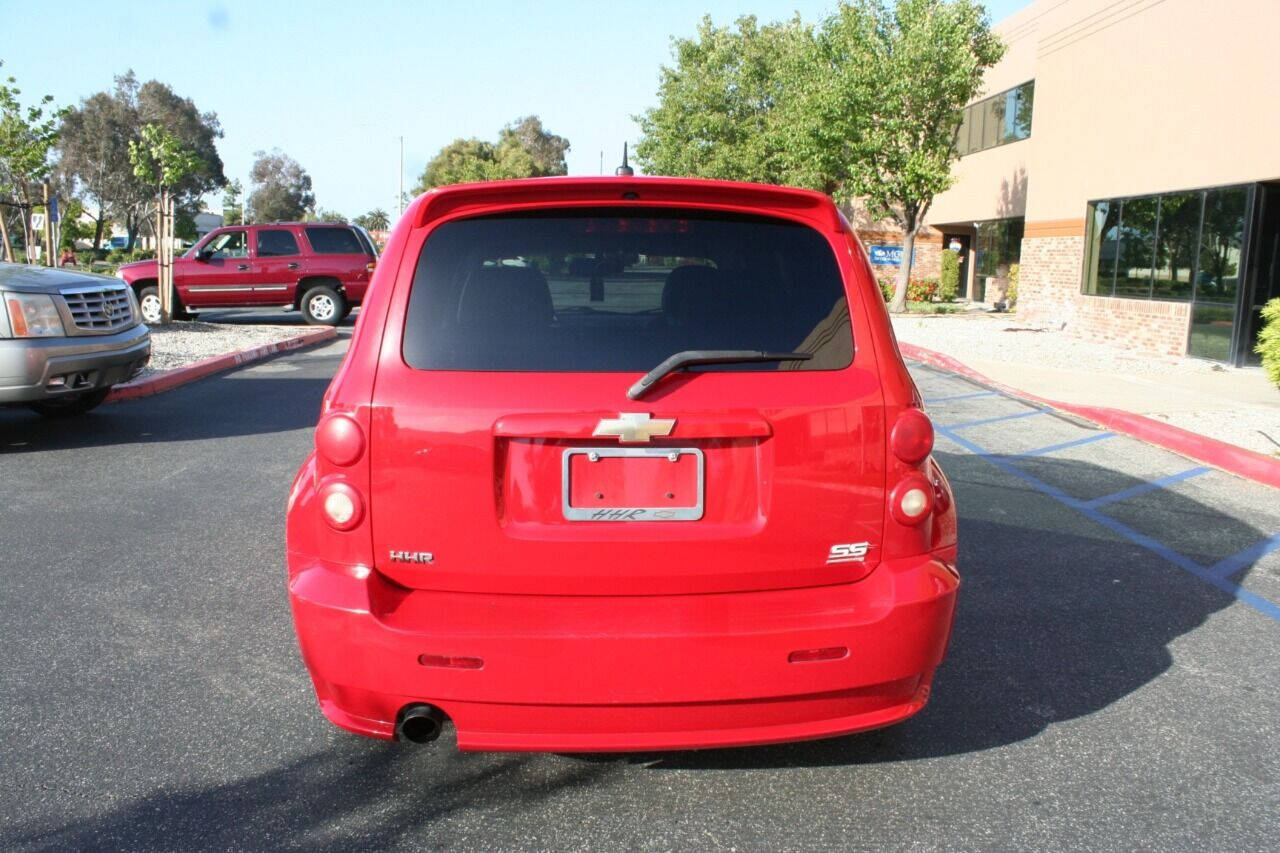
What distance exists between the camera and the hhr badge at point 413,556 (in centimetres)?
294

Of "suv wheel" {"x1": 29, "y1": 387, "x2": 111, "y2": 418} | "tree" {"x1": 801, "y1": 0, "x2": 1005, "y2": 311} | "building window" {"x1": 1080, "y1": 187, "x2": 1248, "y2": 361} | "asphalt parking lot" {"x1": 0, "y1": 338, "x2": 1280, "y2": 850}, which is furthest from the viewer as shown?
"tree" {"x1": 801, "y1": 0, "x2": 1005, "y2": 311}

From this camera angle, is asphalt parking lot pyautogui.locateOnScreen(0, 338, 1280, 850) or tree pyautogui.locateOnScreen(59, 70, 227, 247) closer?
asphalt parking lot pyautogui.locateOnScreen(0, 338, 1280, 850)

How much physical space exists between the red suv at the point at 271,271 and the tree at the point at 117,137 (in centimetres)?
4642

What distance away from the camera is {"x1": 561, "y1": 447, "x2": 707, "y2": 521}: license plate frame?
9.50ft

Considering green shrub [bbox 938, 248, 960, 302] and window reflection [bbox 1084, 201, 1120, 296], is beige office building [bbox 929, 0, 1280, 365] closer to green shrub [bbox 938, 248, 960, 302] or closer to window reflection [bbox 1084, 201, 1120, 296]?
window reflection [bbox 1084, 201, 1120, 296]

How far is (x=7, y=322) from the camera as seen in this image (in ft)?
25.9

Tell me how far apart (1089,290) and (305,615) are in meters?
20.3

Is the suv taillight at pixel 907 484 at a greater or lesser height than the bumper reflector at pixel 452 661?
greater

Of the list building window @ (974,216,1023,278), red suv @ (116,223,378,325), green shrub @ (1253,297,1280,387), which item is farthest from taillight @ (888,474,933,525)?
building window @ (974,216,1023,278)

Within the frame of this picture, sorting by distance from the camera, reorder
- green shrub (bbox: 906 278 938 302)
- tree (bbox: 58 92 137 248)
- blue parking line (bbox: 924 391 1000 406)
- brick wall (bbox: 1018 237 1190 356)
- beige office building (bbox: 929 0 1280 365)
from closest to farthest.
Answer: blue parking line (bbox: 924 391 1000 406) → beige office building (bbox: 929 0 1280 365) → brick wall (bbox: 1018 237 1190 356) → green shrub (bbox: 906 278 938 302) → tree (bbox: 58 92 137 248)

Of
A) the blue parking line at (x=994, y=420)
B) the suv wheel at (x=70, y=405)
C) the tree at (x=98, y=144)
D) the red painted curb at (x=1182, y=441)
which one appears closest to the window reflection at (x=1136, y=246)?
the red painted curb at (x=1182, y=441)

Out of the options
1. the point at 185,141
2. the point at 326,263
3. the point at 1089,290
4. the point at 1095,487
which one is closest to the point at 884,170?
the point at 1089,290

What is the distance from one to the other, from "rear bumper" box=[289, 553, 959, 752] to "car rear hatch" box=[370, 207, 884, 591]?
0.07 m

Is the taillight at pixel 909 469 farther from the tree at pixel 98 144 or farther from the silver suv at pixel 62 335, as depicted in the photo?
the tree at pixel 98 144
